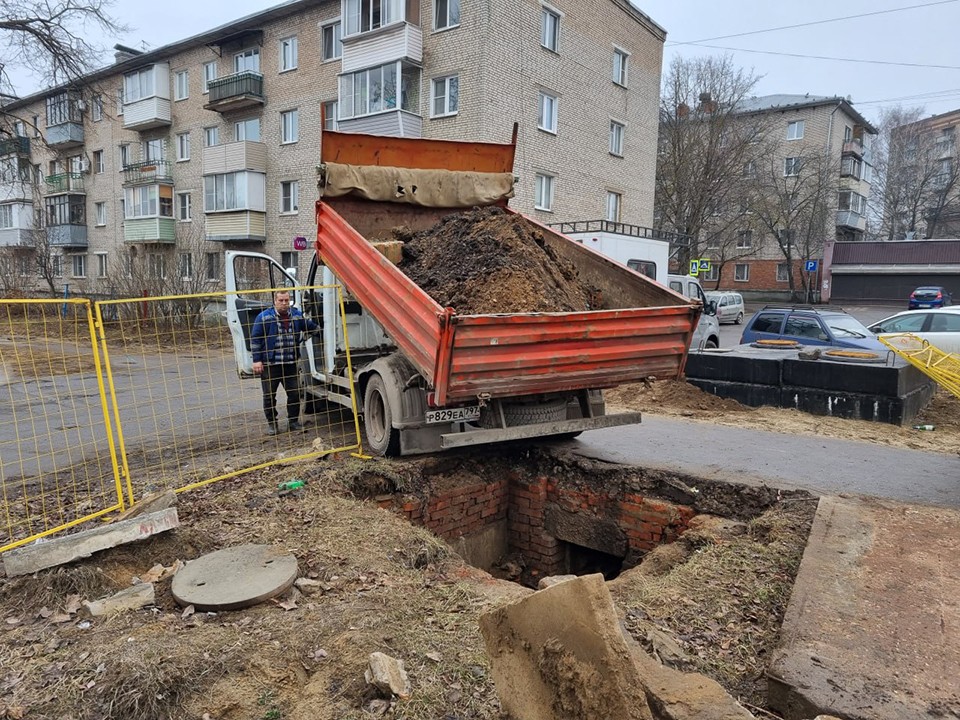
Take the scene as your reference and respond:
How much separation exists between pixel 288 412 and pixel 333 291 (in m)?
1.54

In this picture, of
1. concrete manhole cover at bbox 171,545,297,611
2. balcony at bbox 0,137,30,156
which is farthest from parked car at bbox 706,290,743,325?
concrete manhole cover at bbox 171,545,297,611

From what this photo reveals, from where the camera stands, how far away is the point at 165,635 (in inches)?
128

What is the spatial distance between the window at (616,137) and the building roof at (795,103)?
19.3 metres

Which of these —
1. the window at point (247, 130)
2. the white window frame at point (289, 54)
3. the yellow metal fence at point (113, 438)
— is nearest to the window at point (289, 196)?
the window at point (247, 130)

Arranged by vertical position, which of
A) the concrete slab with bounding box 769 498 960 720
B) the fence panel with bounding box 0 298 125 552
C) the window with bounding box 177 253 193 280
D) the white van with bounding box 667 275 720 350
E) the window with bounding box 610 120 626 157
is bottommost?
the fence panel with bounding box 0 298 125 552

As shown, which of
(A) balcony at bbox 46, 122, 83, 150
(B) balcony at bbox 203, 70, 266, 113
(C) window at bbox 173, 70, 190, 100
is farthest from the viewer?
(A) balcony at bbox 46, 122, 83, 150

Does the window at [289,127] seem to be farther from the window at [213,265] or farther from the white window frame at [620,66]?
the white window frame at [620,66]

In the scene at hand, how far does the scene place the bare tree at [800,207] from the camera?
37969 millimetres

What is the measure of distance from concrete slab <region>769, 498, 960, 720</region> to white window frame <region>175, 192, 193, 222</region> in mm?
32336

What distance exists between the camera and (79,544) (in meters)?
3.92

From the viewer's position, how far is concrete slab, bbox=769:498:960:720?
2.72 meters

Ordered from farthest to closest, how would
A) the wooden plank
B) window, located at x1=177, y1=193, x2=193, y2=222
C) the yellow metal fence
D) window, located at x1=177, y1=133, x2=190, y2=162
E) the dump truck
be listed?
window, located at x1=177, y1=193, x2=193, y2=222 → window, located at x1=177, y1=133, x2=190, y2=162 → the yellow metal fence → the dump truck → the wooden plank

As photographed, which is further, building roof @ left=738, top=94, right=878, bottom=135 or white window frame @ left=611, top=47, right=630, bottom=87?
building roof @ left=738, top=94, right=878, bottom=135

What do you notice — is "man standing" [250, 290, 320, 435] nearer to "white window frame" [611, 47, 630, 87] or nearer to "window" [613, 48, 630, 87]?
"white window frame" [611, 47, 630, 87]
